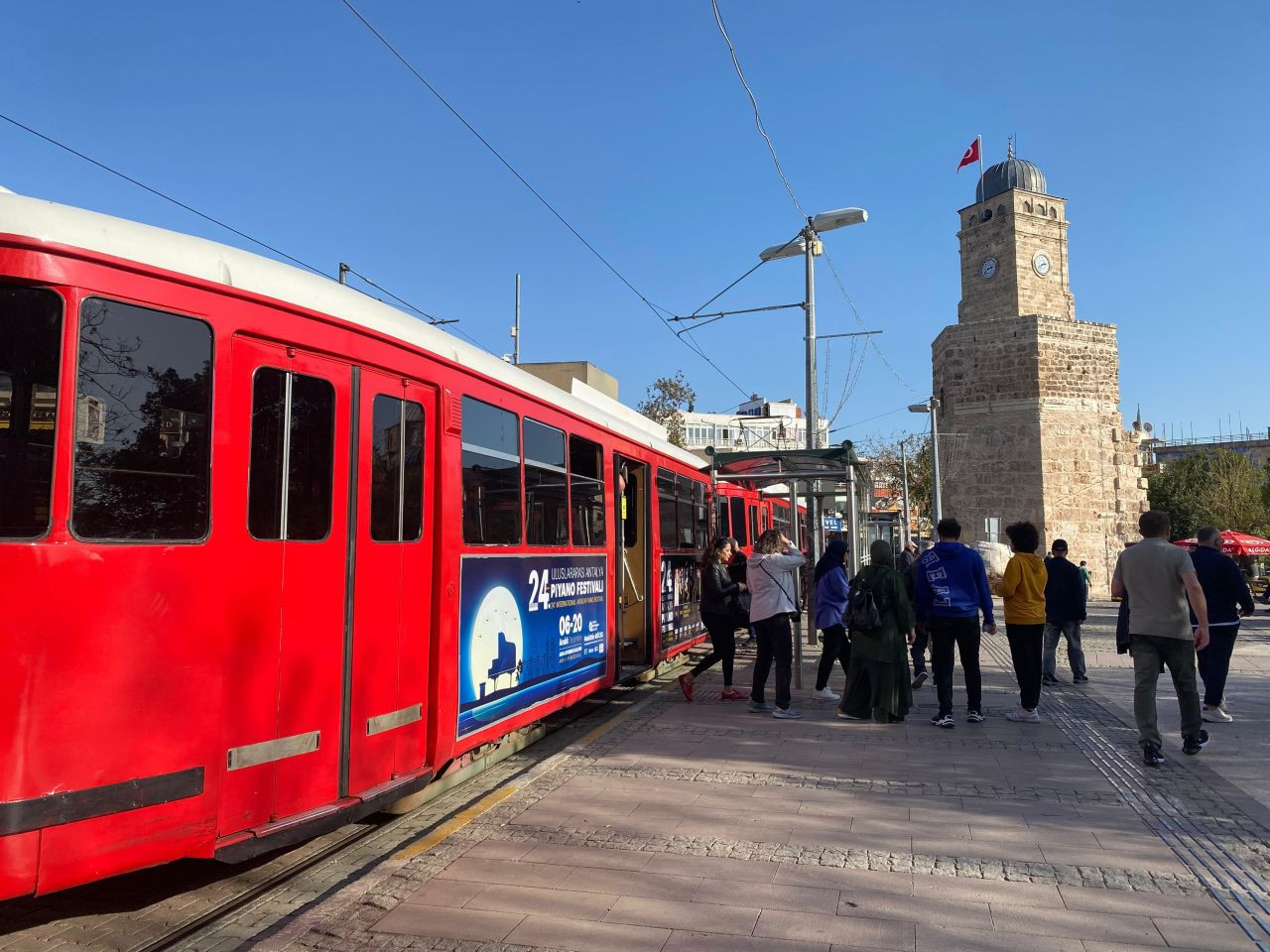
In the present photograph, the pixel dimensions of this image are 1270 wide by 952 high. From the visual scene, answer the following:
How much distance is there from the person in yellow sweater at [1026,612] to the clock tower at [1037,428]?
31733 millimetres

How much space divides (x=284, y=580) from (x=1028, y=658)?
273 inches

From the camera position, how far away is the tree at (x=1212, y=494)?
168 ft

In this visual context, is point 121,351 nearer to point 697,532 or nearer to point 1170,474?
point 697,532

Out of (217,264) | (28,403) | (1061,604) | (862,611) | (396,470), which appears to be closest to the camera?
(28,403)

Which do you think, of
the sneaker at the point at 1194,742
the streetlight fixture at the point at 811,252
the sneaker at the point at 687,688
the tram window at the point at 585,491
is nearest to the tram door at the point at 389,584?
the tram window at the point at 585,491

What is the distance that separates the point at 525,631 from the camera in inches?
276

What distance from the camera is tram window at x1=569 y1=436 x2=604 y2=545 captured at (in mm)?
8211

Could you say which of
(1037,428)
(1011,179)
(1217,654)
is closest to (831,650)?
(1217,654)

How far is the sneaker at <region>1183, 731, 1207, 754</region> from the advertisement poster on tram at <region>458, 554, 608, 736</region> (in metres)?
4.89

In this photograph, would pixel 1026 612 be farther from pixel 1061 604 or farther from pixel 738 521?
Result: pixel 738 521

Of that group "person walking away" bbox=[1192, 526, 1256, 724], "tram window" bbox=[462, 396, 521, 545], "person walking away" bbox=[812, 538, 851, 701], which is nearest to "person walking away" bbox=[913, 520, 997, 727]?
"person walking away" bbox=[812, 538, 851, 701]

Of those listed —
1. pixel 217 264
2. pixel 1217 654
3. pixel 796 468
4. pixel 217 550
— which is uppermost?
pixel 217 264

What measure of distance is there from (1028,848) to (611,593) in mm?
4897

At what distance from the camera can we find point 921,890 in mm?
4453
